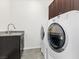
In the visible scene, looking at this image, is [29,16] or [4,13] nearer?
[4,13]

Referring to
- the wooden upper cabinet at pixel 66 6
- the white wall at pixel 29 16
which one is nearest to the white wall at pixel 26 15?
the white wall at pixel 29 16

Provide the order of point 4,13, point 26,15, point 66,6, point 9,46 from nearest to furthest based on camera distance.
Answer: point 66,6 → point 9,46 → point 4,13 → point 26,15

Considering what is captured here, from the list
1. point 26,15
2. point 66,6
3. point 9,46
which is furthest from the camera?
point 26,15

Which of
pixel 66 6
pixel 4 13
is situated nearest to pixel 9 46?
pixel 66 6

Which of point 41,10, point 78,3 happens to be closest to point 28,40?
point 41,10

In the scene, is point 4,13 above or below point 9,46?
above

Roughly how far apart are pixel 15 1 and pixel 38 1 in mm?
1062

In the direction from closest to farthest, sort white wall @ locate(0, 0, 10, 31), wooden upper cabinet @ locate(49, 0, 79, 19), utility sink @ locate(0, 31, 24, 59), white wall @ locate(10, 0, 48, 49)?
1. wooden upper cabinet @ locate(49, 0, 79, 19)
2. utility sink @ locate(0, 31, 24, 59)
3. white wall @ locate(0, 0, 10, 31)
4. white wall @ locate(10, 0, 48, 49)

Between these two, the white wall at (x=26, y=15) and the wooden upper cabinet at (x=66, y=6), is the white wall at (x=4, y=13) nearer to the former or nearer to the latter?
the white wall at (x=26, y=15)

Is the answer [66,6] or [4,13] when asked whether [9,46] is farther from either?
[4,13]

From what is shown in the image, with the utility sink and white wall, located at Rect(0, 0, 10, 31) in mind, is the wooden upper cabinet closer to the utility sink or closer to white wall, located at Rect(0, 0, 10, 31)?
the utility sink

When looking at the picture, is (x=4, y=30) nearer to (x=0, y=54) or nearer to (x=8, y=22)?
(x=8, y=22)

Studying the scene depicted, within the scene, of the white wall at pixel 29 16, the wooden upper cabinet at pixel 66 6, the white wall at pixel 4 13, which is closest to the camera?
the wooden upper cabinet at pixel 66 6

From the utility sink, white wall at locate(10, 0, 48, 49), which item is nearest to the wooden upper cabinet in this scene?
the utility sink
